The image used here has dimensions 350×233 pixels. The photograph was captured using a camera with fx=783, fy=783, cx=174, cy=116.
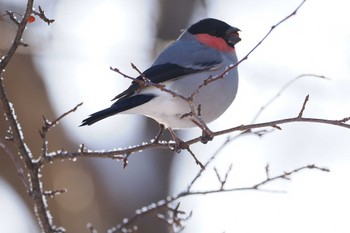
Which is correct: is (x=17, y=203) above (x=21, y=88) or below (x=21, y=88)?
below

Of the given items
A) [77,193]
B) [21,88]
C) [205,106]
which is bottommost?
[205,106]

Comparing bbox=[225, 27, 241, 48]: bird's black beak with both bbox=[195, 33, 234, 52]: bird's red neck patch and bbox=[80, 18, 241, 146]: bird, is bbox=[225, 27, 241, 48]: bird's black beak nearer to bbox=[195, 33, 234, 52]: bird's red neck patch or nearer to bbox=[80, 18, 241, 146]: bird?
bbox=[195, 33, 234, 52]: bird's red neck patch

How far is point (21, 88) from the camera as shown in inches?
170

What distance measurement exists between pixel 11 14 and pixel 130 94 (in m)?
0.83

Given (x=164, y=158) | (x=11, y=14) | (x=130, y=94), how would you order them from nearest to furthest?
1. (x=11, y=14)
2. (x=130, y=94)
3. (x=164, y=158)

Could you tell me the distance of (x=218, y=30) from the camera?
338 centimetres

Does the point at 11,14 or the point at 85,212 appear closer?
the point at 11,14

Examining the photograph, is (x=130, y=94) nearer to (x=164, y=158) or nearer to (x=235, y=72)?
(x=235, y=72)

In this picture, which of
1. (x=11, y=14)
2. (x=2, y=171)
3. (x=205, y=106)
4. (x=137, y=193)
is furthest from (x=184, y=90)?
(x=137, y=193)

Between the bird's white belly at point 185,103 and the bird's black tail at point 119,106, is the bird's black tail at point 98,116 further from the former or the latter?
the bird's white belly at point 185,103

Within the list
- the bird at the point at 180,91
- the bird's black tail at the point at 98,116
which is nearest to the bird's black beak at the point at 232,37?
the bird at the point at 180,91

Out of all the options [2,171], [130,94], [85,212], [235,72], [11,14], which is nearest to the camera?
[11,14]

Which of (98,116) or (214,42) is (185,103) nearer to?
(98,116)

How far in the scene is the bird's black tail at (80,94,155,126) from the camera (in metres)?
2.54
